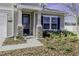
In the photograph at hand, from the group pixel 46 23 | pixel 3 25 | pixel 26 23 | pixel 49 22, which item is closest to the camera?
pixel 3 25

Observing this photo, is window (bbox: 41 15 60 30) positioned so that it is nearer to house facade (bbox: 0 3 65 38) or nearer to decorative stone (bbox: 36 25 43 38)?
house facade (bbox: 0 3 65 38)

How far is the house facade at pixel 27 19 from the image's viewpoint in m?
15.4

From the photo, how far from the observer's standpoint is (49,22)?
1798 centimetres

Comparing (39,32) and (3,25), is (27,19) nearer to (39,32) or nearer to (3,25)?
(39,32)

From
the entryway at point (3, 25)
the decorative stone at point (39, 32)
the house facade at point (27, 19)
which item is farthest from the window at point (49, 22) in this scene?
the entryway at point (3, 25)

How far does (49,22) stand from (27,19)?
2.27m

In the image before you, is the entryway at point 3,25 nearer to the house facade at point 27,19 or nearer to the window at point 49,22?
the house facade at point 27,19

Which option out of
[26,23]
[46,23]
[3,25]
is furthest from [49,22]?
[3,25]

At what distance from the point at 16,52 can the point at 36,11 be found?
771 cm

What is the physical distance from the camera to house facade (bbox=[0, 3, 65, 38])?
15391 mm

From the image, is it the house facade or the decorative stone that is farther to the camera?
the decorative stone

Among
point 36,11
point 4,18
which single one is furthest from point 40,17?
point 4,18

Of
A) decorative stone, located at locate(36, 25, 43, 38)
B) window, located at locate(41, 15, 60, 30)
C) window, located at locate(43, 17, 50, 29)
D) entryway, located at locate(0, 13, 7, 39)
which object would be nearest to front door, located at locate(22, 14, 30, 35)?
decorative stone, located at locate(36, 25, 43, 38)

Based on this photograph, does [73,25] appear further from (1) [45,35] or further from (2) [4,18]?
(2) [4,18]
